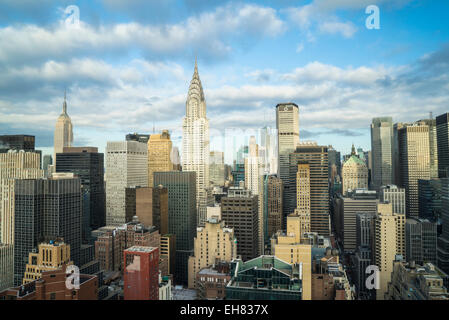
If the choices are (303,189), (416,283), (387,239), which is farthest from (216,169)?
(416,283)

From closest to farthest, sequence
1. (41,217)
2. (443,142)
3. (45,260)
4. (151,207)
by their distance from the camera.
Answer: (45,260) < (41,217) < (443,142) < (151,207)

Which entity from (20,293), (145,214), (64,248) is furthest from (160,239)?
(20,293)

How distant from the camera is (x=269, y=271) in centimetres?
557

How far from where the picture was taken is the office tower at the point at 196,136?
23.9m

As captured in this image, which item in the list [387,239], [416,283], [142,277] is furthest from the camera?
[387,239]

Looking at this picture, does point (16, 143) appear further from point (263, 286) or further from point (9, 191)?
point (263, 286)

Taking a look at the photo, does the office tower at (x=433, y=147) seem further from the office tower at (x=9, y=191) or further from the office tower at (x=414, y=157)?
the office tower at (x=9, y=191)

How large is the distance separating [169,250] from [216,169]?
880cm

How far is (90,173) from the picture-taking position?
2455 centimetres

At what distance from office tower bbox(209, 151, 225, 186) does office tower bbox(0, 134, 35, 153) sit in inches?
436

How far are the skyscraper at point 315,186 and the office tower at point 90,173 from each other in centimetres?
1423

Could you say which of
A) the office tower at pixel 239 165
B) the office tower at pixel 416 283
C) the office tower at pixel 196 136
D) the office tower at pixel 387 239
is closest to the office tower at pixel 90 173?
the office tower at pixel 196 136
